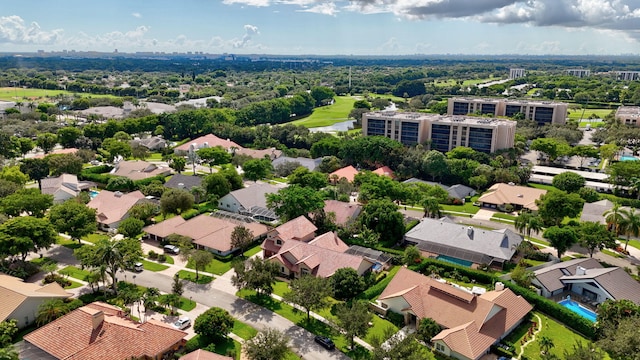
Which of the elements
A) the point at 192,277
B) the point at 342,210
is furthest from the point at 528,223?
the point at 192,277

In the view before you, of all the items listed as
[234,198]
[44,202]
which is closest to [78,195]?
[44,202]

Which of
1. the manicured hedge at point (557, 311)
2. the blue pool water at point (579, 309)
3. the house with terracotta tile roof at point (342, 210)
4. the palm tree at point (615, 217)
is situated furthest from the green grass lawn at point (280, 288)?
the palm tree at point (615, 217)

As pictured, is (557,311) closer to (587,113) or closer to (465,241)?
(465,241)

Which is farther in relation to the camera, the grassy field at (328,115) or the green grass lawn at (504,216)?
the grassy field at (328,115)

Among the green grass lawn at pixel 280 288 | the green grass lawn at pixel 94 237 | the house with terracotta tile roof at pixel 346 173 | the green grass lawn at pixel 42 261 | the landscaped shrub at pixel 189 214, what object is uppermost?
the house with terracotta tile roof at pixel 346 173

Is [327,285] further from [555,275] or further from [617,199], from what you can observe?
[617,199]

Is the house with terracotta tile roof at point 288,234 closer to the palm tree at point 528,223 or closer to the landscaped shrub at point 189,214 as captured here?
the landscaped shrub at point 189,214

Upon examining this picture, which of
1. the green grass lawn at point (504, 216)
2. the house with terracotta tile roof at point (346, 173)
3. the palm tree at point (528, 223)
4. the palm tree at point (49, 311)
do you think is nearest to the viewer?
the palm tree at point (49, 311)
